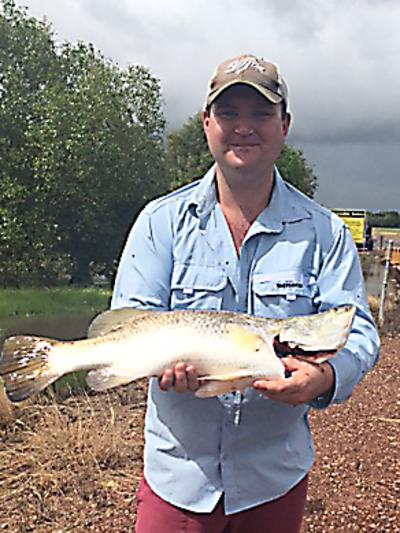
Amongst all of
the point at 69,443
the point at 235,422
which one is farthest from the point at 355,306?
the point at 69,443

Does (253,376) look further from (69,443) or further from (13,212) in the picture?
(13,212)

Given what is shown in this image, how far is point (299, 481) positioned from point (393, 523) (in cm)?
278

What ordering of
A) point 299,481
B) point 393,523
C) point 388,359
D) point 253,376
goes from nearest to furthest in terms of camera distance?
point 253,376
point 299,481
point 393,523
point 388,359

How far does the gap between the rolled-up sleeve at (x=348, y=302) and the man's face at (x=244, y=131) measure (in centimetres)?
41

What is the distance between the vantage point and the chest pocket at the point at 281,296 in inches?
95.0

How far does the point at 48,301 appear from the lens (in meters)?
13.9

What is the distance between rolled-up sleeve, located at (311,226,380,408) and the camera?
2.37 metres

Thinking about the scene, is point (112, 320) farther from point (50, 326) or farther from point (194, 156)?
point (194, 156)

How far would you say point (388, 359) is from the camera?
10.4 meters

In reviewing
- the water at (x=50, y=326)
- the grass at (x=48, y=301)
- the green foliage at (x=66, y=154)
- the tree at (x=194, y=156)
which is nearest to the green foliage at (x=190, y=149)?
the tree at (x=194, y=156)

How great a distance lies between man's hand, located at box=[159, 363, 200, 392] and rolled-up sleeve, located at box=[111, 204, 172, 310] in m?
0.26

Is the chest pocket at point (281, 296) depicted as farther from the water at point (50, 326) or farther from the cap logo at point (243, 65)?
the water at point (50, 326)

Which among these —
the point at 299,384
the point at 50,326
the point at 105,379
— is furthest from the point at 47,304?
the point at 299,384

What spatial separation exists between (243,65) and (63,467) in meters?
4.13
